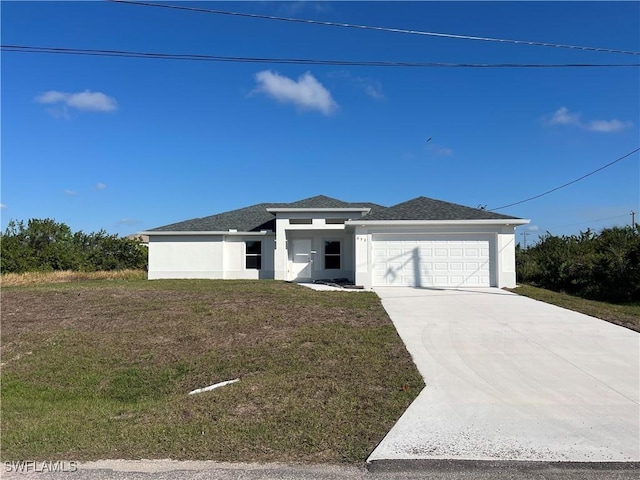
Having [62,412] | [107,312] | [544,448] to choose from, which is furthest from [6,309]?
[544,448]

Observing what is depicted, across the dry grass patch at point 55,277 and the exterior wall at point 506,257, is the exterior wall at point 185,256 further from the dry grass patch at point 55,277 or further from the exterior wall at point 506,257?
the exterior wall at point 506,257

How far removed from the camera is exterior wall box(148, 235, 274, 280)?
22812 millimetres

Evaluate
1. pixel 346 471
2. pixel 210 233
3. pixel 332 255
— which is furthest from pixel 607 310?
pixel 210 233

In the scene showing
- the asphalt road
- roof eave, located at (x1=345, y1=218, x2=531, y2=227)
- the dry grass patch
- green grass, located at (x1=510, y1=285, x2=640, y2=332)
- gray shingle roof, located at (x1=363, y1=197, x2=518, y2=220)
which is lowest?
the asphalt road

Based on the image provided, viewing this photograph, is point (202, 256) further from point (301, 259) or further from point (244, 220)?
point (301, 259)

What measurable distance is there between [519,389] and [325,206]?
51.0 ft

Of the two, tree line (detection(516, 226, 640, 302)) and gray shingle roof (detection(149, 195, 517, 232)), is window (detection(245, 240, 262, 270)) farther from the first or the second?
tree line (detection(516, 226, 640, 302))

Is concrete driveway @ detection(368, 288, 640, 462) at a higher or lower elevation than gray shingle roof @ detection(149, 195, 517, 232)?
lower

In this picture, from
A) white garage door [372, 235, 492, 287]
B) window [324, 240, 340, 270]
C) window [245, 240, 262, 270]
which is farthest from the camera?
window [245, 240, 262, 270]

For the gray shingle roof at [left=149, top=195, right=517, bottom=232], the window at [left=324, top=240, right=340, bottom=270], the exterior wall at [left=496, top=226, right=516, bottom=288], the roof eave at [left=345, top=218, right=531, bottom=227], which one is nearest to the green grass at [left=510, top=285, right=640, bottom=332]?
the exterior wall at [left=496, top=226, right=516, bottom=288]

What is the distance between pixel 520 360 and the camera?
721cm

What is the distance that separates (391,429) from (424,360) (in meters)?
2.64

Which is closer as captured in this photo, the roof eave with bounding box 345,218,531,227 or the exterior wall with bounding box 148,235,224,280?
the roof eave with bounding box 345,218,531,227

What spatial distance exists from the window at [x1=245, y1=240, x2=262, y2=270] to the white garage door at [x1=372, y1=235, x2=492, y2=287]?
310 inches
